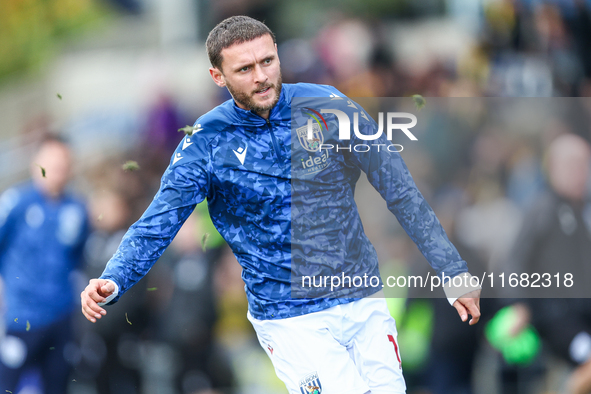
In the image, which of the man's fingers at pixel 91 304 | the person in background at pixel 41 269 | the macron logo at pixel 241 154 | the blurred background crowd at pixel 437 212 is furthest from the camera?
the person in background at pixel 41 269

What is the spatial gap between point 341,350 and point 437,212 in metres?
2.63

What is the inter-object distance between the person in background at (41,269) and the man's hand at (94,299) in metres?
3.19

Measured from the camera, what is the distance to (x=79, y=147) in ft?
30.5

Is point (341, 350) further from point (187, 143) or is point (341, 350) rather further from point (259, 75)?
point (259, 75)

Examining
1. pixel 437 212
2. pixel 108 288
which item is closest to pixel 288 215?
pixel 108 288

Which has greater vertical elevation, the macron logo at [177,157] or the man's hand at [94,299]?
the macron logo at [177,157]

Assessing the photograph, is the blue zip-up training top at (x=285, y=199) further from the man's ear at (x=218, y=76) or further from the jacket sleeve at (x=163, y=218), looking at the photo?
the man's ear at (x=218, y=76)

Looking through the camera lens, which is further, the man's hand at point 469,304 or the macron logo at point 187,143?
the macron logo at point 187,143

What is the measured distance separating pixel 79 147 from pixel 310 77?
12.8 feet

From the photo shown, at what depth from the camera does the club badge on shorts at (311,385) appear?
11.6ft

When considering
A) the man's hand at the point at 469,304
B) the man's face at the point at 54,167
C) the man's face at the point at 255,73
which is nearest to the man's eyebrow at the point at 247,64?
the man's face at the point at 255,73

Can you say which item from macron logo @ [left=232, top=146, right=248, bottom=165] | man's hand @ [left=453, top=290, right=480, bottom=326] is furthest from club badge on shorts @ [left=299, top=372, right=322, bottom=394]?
macron logo @ [left=232, top=146, right=248, bottom=165]

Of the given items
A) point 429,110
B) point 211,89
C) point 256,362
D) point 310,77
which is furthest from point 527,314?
point 211,89

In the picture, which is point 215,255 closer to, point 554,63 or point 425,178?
point 425,178
